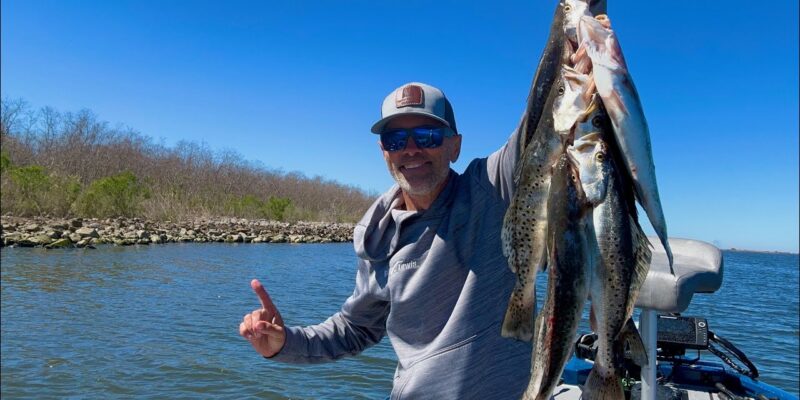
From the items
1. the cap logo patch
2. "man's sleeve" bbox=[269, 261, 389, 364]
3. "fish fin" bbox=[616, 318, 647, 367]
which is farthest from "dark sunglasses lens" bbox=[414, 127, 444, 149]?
"fish fin" bbox=[616, 318, 647, 367]

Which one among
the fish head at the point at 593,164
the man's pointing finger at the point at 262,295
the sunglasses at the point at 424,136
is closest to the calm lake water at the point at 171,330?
the man's pointing finger at the point at 262,295

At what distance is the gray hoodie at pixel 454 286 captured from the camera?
2562 millimetres

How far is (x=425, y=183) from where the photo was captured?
272cm

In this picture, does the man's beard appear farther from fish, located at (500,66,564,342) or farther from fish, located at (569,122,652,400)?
fish, located at (569,122,652,400)

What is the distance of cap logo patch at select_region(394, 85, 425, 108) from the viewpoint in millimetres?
2689

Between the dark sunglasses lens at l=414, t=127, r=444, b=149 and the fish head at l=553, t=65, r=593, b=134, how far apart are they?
33.2 inches

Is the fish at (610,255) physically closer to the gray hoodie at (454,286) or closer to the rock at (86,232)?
the gray hoodie at (454,286)

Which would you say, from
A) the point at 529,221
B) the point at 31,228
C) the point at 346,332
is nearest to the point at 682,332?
the point at 346,332

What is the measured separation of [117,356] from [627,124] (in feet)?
34.0

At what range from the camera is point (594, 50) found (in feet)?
5.94

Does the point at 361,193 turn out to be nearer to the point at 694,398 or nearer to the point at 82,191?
the point at 82,191

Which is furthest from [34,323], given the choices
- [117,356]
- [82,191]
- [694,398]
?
[82,191]

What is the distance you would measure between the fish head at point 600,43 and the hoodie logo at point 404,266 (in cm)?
128

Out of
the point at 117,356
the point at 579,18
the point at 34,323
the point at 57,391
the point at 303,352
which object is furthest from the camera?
the point at 34,323
